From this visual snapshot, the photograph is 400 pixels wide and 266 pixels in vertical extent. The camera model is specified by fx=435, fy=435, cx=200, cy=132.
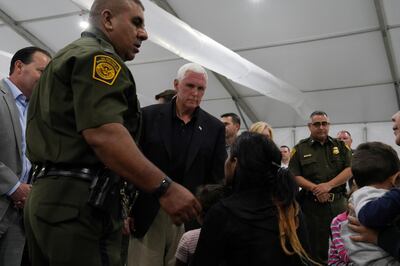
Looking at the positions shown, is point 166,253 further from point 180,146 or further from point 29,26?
point 29,26

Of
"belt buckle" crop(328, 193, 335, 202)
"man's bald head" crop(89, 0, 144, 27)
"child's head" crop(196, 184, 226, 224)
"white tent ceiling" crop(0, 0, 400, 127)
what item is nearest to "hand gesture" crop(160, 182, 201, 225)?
"man's bald head" crop(89, 0, 144, 27)

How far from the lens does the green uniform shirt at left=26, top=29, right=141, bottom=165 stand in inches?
47.3

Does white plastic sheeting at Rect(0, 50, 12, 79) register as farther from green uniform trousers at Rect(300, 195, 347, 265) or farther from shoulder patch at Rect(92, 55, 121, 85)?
shoulder patch at Rect(92, 55, 121, 85)

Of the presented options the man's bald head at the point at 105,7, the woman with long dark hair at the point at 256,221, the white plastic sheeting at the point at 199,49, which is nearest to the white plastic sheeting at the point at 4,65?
the white plastic sheeting at the point at 199,49

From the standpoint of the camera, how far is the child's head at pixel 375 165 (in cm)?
176

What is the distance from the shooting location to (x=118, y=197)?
1332 millimetres

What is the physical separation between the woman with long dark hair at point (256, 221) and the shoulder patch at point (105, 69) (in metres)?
0.63

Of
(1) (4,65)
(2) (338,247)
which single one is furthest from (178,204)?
(1) (4,65)

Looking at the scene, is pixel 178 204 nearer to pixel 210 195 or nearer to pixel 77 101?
pixel 77 101

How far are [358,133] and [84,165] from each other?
7.05 m

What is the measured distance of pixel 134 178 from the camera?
1.18 metres

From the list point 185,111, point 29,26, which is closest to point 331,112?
point 29,26

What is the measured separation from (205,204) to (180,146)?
0.41m

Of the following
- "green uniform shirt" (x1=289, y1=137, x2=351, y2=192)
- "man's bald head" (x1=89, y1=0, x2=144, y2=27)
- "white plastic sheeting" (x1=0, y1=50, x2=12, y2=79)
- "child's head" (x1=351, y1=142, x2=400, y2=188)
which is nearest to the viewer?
"man's bald head" (x1=89, y1=0, x2=144, y2=27)
